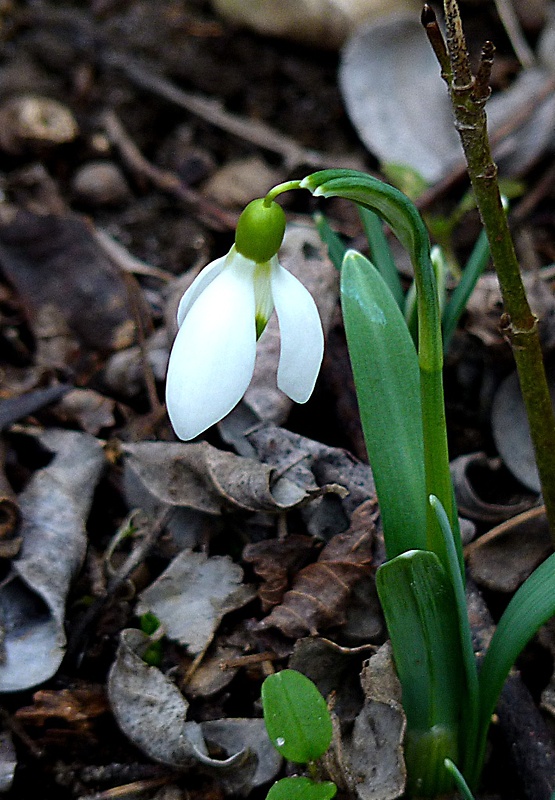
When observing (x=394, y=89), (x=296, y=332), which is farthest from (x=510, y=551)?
(x=394, y=89)

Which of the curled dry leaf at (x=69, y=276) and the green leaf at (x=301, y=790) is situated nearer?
the green leaf at (x=301, y=790)

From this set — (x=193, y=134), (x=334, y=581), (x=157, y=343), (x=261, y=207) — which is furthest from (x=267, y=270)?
(x=193, y=134)

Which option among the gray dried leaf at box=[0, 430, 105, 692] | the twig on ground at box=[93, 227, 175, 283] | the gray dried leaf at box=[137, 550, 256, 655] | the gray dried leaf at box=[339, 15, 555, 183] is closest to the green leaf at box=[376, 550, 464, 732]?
the gray dried leaf at box=[137, 550, 256, 655]

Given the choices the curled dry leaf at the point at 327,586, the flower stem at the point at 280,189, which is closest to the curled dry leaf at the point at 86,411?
the curled dry leaf at the point at 327,586

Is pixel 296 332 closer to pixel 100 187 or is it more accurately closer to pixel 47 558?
pixel 47 558

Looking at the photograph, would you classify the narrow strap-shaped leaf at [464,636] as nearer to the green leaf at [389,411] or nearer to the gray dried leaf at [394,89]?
the green leaf at [389,411]

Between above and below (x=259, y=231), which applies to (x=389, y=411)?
below
